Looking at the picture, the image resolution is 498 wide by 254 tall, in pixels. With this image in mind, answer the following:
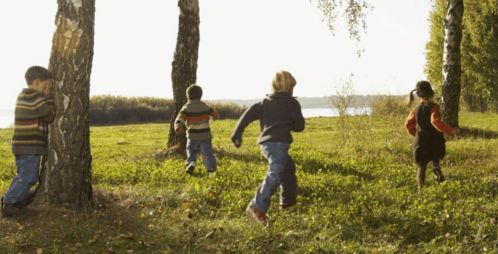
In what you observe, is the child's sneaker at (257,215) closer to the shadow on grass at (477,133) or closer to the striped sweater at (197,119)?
the striped sweater at (197,119)

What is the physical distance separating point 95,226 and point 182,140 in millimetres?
7304

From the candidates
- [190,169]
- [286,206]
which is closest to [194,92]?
[190,169]

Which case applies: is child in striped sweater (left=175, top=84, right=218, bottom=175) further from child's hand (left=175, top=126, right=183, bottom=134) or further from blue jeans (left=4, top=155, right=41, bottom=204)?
blue jeans (left=4, top=155, right=41, bottom=204)

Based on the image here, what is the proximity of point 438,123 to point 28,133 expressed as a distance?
23.2 ft

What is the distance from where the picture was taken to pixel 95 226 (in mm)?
8000

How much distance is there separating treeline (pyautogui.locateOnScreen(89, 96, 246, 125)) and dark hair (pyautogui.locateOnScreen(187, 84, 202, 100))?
24945 mm

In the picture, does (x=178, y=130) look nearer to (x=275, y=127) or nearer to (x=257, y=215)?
(x=275, y=127)

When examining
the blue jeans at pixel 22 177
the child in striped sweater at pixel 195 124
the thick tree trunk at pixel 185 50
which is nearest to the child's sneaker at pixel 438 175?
the child in striped sweater at pixel 195 124

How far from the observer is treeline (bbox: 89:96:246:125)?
120 feet

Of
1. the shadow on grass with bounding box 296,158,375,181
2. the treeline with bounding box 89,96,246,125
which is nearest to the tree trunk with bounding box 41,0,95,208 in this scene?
the shadow on grass with bounding box 296,158,375,181

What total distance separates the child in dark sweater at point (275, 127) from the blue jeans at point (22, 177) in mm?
3145

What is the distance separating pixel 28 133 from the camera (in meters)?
8.30

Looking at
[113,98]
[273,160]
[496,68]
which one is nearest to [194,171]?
[273,160]

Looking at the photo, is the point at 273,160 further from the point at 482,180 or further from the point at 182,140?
the point at 182,140
